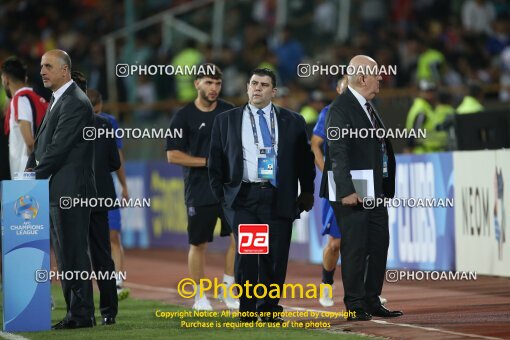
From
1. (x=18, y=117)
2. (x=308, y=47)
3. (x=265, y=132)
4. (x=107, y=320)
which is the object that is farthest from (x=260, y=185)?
(x=308, y=47)

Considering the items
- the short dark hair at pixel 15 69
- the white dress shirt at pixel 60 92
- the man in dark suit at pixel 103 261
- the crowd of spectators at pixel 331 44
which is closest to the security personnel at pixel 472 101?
the crowd of spectators at pixel 331 44

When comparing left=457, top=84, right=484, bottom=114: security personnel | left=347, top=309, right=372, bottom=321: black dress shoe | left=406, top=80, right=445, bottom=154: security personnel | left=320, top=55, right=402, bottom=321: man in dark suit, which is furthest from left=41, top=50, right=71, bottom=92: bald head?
left=457, top=84, right=484, bottom=114: security personnel

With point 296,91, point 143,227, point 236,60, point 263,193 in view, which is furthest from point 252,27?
point 263,193

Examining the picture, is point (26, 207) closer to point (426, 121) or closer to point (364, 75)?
point (364, 75)

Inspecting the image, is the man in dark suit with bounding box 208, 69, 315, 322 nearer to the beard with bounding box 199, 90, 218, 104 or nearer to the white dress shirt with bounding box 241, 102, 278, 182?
the white dress shirt with bounding box 241, 102, 278, 182

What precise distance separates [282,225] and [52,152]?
226cm

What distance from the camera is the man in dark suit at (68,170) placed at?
456 inches

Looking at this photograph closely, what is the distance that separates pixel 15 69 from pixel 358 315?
4987mm

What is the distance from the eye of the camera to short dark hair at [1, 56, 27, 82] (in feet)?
46.0

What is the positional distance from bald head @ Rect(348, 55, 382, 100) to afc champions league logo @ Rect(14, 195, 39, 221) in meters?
3.22

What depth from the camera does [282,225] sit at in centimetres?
1184

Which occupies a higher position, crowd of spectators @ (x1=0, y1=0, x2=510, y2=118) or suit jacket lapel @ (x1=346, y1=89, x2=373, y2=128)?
crowd of spectators @ (x1=0, y1=0, x2=510, y2=118)

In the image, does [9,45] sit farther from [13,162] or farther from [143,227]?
[13,162]

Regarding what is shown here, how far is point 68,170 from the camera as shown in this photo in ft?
38.3
